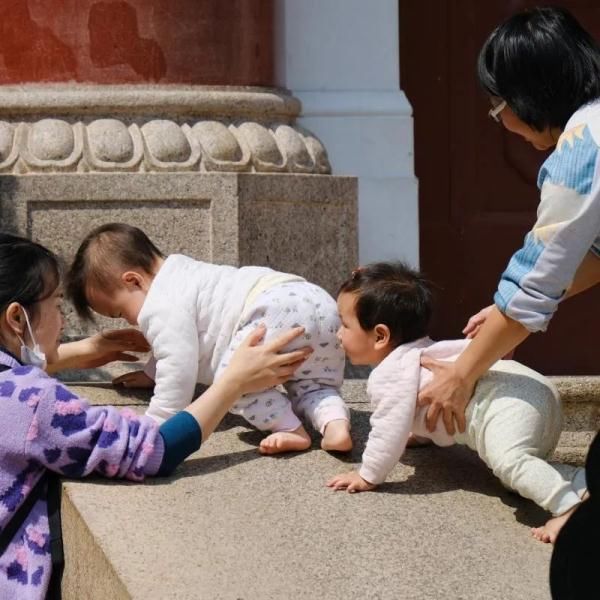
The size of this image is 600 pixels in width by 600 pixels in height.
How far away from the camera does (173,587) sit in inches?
101

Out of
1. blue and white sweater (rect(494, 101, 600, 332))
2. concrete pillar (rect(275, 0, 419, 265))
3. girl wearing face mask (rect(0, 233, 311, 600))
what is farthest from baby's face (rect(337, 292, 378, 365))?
concrete pillar (rect(275, 0, 419, 265))

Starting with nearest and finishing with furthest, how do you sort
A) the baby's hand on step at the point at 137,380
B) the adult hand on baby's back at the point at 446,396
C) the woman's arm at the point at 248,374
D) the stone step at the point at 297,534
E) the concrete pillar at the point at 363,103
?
1. the stone step at the point at 297,534
2. the adult hand on baby's back at the point at 446,396
3. the woman's arm at the point at 248,374
4. the baby's hand on step at the point at 137,380
5. the concrete pillar at the point at 363,103

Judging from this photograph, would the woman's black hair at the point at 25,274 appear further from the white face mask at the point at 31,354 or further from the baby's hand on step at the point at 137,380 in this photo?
the baby's hand on step at the point at 137,380

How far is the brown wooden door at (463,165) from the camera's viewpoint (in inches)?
238

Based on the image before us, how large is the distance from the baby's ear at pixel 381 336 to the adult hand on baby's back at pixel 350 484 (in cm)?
Result: 35

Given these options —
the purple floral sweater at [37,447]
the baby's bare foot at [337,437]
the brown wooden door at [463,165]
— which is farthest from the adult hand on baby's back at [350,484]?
the brown wooden door at [463,165]

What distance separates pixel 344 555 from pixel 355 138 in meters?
3.05

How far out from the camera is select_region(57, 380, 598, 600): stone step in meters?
2.64

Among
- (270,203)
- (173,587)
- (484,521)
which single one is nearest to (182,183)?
(270,203)

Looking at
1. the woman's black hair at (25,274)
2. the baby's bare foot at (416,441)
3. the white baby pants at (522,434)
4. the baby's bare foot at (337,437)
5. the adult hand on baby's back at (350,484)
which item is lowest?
the baby's bare foot at (416,441)

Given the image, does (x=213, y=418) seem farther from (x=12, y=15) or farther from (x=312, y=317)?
(x=12, y=15)

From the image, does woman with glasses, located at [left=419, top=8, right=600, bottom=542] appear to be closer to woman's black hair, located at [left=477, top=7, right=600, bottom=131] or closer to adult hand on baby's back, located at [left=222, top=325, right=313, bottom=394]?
woman's black hair, located at [left=477, top=7, right=600, bottom=131]

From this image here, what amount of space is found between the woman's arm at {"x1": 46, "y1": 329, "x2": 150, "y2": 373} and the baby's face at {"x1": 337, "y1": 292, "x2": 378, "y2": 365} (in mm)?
861

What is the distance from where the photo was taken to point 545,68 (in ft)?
9.82
